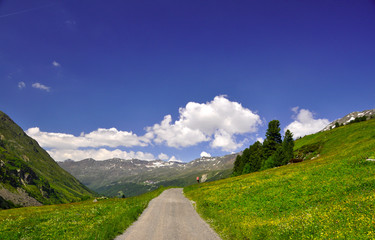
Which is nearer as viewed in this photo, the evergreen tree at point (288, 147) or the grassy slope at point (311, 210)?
the grassy slope at point (311, 210)

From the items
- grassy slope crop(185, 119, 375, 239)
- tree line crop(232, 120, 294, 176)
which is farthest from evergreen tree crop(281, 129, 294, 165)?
grassy slope crop(185, 119, 375, 239)

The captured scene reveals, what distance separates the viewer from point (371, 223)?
9461mm

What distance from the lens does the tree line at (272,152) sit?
2552 inches

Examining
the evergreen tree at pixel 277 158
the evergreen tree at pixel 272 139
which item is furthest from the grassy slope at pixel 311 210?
the evergreen tree at pixel 272 139

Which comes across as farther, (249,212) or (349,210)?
(249,212)

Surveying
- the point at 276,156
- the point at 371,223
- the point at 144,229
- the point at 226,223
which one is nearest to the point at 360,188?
the point at 371,223

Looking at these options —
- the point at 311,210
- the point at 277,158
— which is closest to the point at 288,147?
the point at 277,158

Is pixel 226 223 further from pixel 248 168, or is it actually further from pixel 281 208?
pixel 248 168

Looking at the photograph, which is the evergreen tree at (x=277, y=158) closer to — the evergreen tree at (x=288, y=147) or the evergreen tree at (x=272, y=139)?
the evergreen tree at (x=288, y=147)

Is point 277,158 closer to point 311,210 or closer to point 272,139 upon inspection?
point 272,139

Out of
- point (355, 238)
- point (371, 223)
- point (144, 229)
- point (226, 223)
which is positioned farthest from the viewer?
point (226, 223)

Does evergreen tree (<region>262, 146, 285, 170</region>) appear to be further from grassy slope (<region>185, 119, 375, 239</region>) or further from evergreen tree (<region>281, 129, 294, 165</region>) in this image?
grassy slope (<region>185, 119, 375, 239</region>)

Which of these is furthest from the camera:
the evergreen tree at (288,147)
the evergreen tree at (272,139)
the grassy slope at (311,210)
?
the evergreen tree at (272,139)

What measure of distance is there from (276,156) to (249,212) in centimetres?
5320
